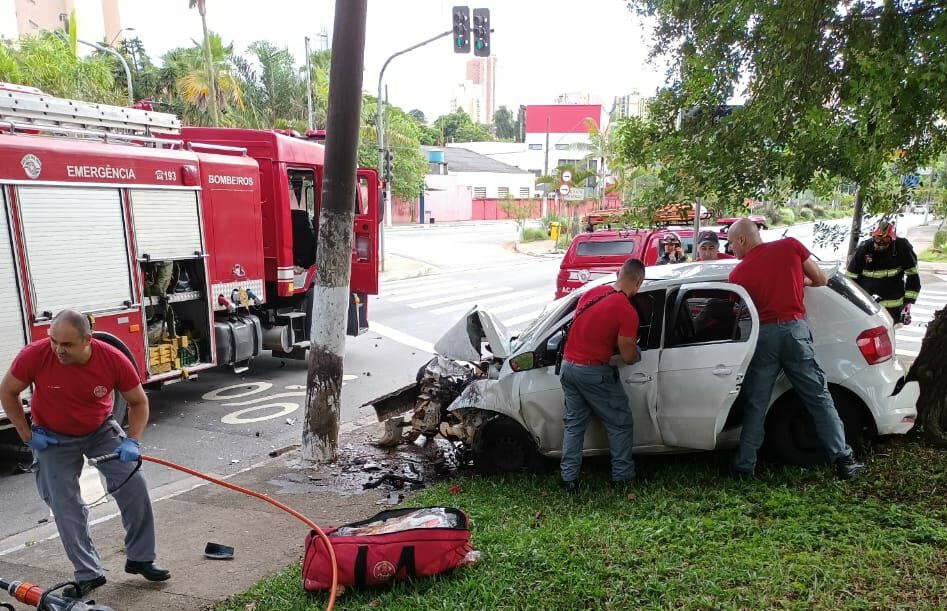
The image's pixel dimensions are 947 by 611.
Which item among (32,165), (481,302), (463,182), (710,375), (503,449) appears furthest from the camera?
(463,182)

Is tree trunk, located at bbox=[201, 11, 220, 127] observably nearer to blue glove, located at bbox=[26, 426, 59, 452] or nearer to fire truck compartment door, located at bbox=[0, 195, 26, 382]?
fire truck compartment door, located at bbox=[0, 195, 26, 382]

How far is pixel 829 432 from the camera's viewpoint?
15.0ft

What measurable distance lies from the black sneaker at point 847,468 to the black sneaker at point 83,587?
4728mm

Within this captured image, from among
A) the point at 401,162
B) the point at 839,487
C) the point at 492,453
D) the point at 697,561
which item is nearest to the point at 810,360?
the point at 839,487

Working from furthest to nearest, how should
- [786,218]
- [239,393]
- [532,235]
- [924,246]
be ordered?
1. [786,218]
2. [532,235]
3. [924,246]
4. [239,393]

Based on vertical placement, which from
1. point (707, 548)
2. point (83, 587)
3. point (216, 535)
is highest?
point (707, 548)

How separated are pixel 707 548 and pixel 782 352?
1.57 m

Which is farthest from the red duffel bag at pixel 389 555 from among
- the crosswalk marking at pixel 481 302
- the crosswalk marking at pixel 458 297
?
the crosswalk marking at pixel 458 297

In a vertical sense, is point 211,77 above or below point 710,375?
above

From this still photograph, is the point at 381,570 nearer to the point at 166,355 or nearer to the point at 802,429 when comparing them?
the point at 802,429

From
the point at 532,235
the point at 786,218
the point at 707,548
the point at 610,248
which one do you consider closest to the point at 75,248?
the point at 707,548

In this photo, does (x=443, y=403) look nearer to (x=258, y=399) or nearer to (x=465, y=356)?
(x=465, y=356)

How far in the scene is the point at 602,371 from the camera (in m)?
4.77

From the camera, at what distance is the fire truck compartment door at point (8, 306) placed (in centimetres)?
573
